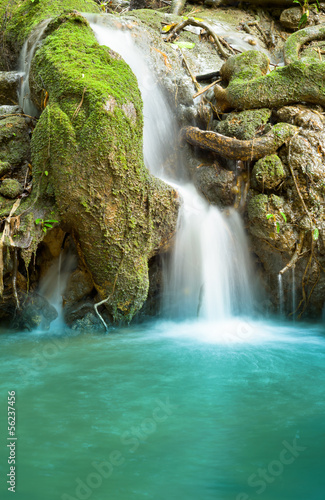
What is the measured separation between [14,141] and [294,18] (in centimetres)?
780

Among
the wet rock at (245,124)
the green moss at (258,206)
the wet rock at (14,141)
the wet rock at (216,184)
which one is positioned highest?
the wet rock at (245,124)

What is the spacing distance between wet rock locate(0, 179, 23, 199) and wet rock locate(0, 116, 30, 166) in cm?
48

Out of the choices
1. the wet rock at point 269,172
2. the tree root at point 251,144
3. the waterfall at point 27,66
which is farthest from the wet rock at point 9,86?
the wet rock at point 269,172

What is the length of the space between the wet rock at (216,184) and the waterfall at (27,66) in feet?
7.98

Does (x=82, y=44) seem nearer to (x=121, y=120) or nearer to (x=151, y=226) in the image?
(x=121, y=120)

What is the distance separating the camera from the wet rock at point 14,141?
5.16m

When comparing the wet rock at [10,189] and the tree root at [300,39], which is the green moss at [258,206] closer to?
the wet rock at [10,189]

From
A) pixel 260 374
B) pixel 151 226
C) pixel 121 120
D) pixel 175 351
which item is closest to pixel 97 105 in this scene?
pixel 121 120

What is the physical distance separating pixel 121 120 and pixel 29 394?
9.88ft

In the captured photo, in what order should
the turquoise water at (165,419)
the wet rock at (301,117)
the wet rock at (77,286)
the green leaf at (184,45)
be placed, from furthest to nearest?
the green leaf at (184,45)
the wet rock at (301,117)
the wet rock at (77,286)
the turquoise water at (165,419)

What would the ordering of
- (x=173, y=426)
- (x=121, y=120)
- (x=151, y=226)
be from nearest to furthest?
1. (x=173, y=426)
2. (x=121, y=120)
3. (x=151, y=226)

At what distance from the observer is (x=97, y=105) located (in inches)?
175

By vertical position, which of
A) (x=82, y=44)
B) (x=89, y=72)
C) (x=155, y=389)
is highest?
(x=82, y=44)

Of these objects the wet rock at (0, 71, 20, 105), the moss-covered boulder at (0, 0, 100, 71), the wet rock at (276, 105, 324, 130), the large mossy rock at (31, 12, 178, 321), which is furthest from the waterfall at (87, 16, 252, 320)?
the moss-covered boulder at (0, 0, 100, 71)
